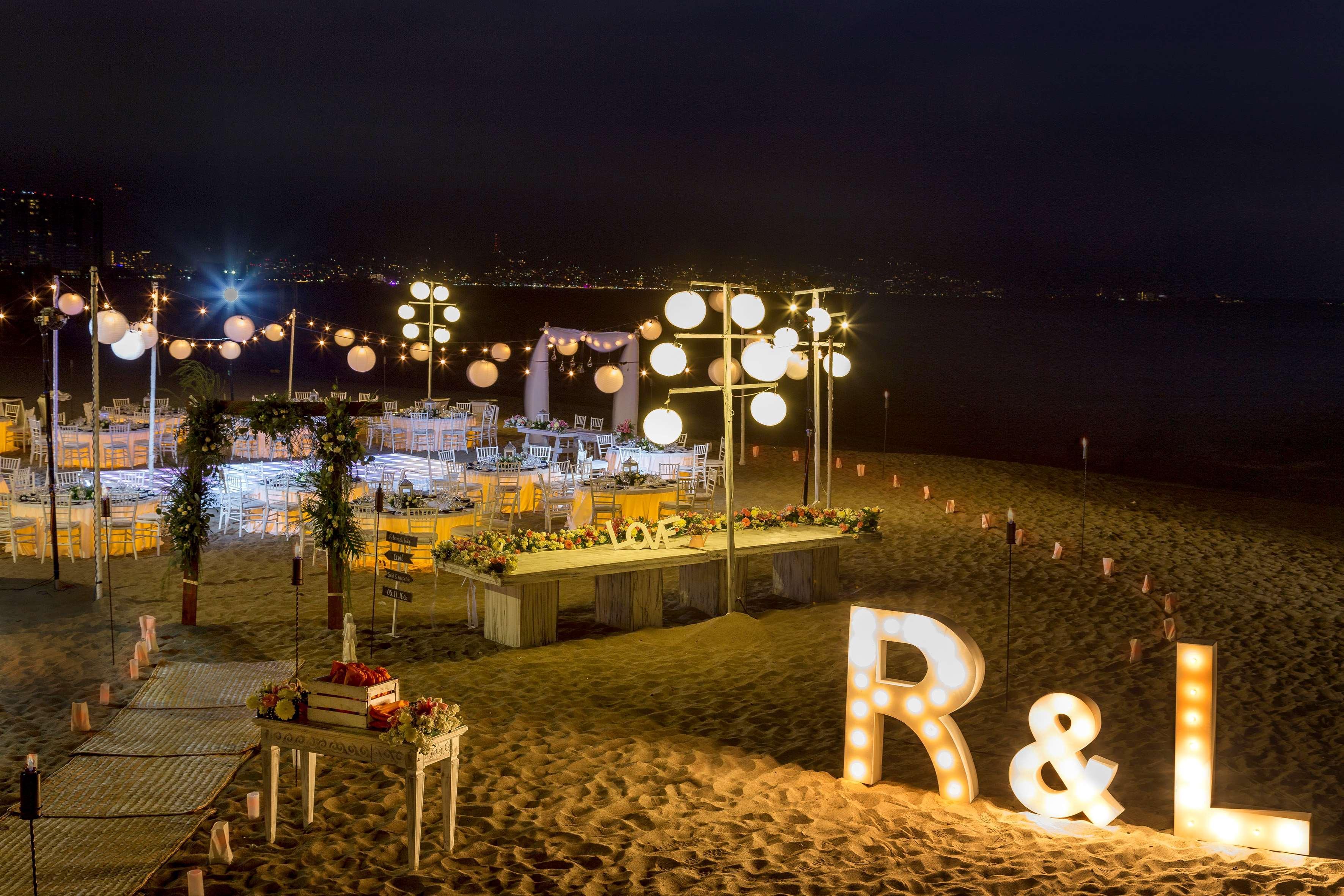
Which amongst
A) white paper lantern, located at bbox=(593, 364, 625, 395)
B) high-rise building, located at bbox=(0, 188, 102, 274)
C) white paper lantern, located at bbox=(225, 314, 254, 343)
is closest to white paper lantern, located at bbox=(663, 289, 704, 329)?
white paper lantern, located at bbox=(593, 364, 625, 395)

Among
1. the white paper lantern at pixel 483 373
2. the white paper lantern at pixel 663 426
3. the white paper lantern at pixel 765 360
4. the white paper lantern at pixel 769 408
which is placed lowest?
the white paper lantern at pixel 663 426

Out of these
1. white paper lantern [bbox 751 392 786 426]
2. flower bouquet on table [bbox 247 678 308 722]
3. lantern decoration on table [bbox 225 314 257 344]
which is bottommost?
flower bouquet on table [bbox 247 678 308 722]

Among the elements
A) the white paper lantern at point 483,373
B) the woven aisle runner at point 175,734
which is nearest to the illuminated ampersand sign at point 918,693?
the woven aisle runner at point 175,734

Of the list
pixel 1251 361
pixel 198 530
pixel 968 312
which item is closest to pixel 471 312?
pixel 1251 361

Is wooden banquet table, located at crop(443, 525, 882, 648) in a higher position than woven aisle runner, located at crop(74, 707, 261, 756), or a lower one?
higher

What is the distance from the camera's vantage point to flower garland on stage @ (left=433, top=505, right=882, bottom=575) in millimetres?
10117

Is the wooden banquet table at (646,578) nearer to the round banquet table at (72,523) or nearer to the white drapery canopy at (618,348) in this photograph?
the round banquet table at (72,523)

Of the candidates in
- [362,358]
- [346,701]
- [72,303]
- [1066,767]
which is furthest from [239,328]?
[1066,767]

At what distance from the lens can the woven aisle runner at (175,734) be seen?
7113 millimetres

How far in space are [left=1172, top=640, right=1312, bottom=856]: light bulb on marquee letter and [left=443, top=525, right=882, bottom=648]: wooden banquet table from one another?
4.91 meters

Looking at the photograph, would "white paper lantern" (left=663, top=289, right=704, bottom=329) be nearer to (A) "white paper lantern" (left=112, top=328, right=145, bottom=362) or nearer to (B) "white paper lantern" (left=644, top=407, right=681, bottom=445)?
(B) "white paper lantern" (left=644, top=407, right=681, bottom=445)

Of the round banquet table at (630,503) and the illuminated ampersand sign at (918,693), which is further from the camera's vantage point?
the round banquet table at (630,503)

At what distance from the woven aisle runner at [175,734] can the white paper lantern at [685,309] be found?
4.53 meters

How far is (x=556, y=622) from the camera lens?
33.7ft
